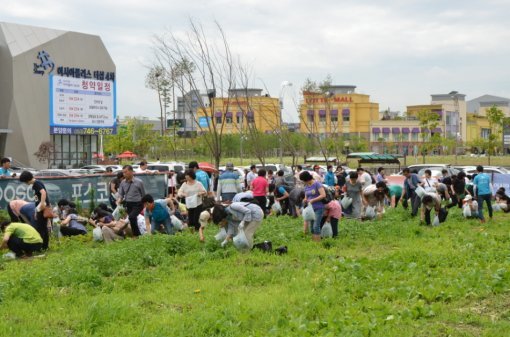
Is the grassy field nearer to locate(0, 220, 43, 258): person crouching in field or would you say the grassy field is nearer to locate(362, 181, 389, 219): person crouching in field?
locate(0, 220, 43, 258): person crouching in field

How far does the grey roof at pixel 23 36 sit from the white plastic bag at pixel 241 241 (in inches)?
1631

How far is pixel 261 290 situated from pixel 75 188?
1138cm

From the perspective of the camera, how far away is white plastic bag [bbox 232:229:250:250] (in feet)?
39.5

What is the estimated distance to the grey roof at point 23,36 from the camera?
49.5 metres

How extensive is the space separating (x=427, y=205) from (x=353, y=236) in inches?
124

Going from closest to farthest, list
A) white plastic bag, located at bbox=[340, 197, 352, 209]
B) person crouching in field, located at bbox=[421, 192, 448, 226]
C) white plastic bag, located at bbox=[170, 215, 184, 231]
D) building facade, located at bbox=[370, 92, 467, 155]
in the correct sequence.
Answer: white plastic bag, located at bbox=[170, 215, 184, 231], person crouching in field, located at bbox=[421, 192, 448, 226], white plastic bag, located at bbox=[340, 197, 352, 209], building facade, located at bbox=[370, 92, 467, 155]

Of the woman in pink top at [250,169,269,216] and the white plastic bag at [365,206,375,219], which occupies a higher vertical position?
the woman in pink top at [250,169,269,216]

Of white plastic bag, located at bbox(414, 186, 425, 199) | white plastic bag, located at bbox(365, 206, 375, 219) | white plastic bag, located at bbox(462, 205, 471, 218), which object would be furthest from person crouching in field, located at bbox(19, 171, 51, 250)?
white plastic bag, located at bbox(462, 205, 471, 218)

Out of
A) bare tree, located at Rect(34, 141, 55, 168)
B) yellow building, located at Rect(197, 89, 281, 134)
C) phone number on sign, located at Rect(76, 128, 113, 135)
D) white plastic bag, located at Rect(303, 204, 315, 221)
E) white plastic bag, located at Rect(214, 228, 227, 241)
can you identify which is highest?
yellow building, located at Rect(197, 89, 281, 134)

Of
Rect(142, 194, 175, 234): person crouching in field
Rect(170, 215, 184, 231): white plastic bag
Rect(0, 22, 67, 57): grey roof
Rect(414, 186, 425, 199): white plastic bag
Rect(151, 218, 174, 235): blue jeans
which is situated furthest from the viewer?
Rect(0, 22, 67, 57): grey roof

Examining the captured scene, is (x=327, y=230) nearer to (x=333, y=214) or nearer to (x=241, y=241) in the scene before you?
(x=333, y=214)

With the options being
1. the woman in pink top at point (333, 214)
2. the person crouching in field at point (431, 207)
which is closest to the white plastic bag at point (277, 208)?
the person crouching in field at point (431, 207)

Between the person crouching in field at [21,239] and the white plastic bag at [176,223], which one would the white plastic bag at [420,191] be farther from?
the person crouching in field at [21,239]

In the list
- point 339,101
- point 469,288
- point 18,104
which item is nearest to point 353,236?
point 469,288
